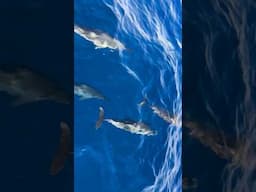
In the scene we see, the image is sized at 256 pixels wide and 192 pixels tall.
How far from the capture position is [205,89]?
4.63 m

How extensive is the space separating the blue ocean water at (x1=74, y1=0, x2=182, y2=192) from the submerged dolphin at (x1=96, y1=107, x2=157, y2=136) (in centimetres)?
3

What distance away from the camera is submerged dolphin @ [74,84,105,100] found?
9.27 feet

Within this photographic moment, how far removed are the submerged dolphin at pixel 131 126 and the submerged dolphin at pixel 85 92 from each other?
86mm
